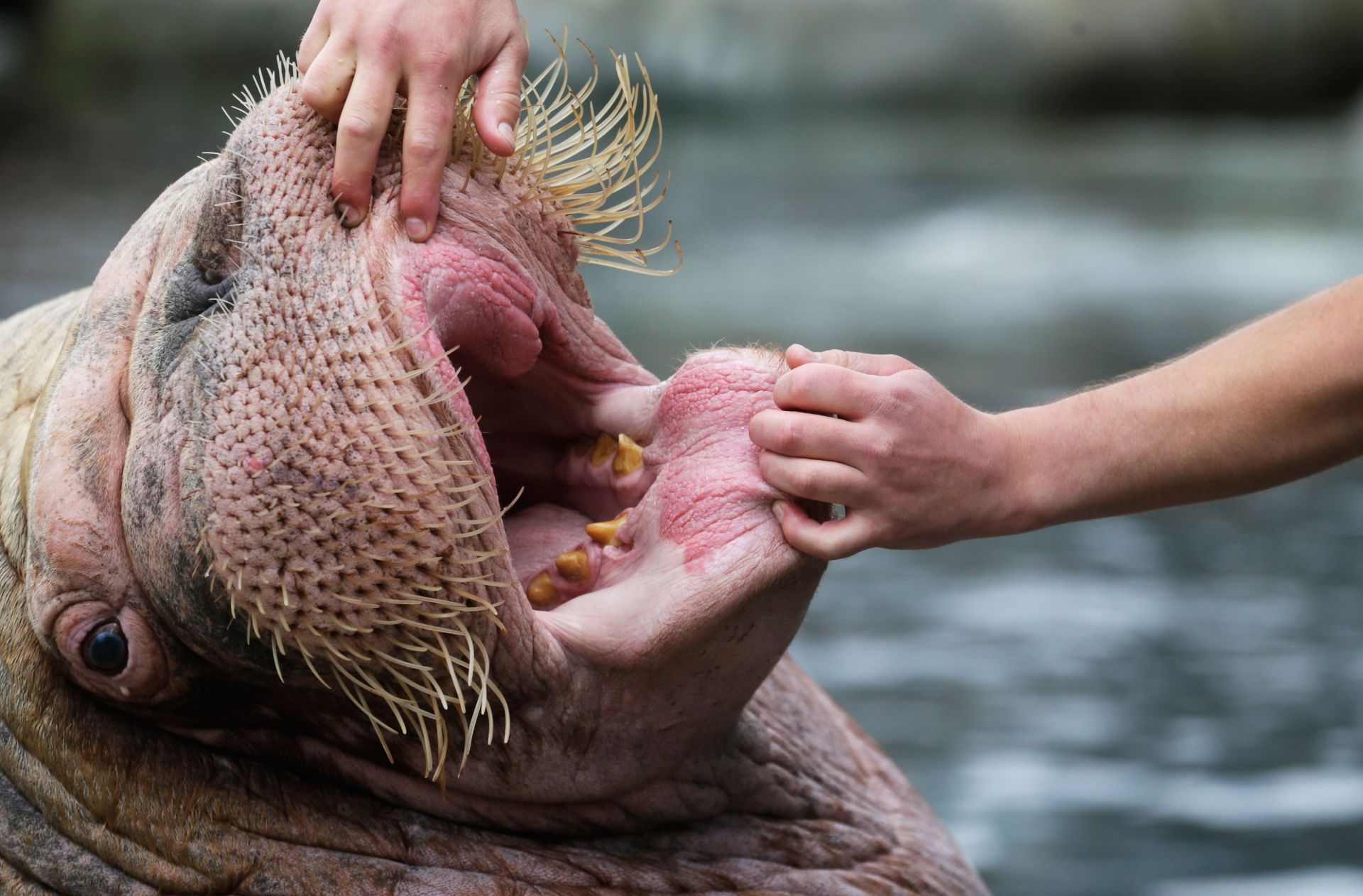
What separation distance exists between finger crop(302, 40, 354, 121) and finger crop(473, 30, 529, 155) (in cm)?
19

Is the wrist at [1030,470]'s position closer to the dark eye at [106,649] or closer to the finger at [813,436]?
the finger at [813,436]

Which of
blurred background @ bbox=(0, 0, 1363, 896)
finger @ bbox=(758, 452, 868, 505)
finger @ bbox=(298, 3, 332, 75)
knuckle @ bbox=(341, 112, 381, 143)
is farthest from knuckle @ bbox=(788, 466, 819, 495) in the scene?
blurred background @ bbox=(0, 0, 1363, 896)

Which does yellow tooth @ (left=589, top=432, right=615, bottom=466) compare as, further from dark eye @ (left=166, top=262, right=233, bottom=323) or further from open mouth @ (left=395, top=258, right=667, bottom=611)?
dark eye @ (left=166, top=262, right=233, bottom=323)

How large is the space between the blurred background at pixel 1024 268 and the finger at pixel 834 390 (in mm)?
2738

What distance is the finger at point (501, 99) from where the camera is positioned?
208cm

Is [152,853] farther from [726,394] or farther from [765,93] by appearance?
[765,93]

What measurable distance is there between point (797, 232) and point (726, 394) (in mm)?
11222

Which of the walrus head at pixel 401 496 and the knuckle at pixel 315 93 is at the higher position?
the knuckle at pixel 315 93

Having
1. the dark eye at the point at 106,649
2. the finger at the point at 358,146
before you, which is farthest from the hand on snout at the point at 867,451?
the dark eye at the point at 106,649

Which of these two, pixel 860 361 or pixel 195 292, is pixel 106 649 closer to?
pixel 195 292

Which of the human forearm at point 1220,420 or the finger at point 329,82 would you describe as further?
the human forearm at point 1220,420

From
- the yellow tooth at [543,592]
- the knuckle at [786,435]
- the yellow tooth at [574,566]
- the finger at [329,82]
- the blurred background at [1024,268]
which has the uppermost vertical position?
the blurred background at [1024,268]

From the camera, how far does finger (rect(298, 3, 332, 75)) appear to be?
2.10 metres

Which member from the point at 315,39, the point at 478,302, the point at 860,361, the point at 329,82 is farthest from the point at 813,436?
the point at 315,39
